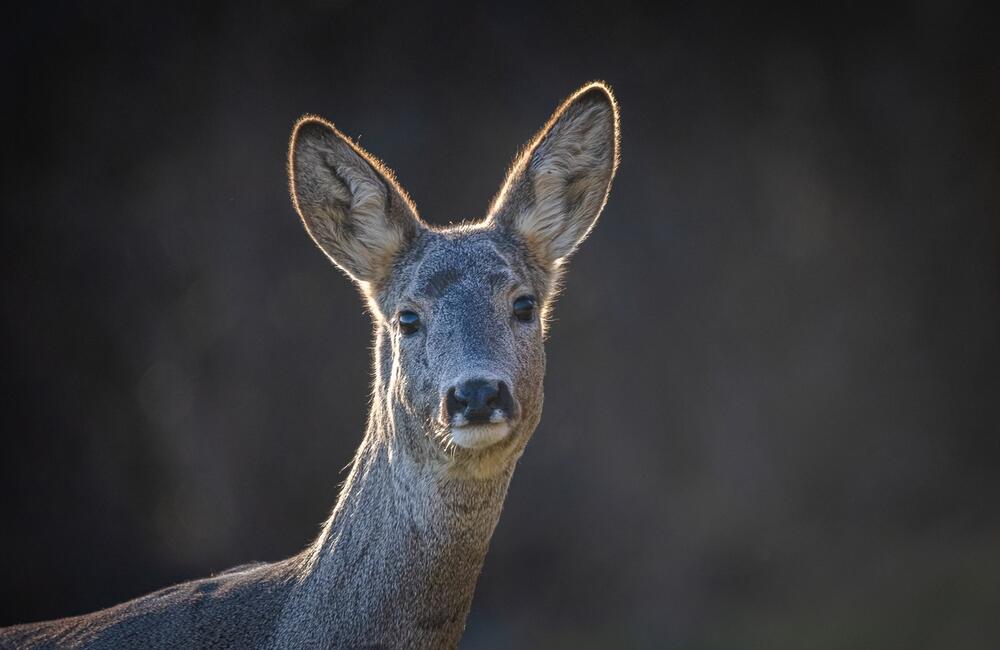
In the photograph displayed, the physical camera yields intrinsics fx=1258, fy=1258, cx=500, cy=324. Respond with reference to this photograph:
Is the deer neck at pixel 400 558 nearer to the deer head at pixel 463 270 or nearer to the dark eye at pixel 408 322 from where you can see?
the deer head at pixel 463 270

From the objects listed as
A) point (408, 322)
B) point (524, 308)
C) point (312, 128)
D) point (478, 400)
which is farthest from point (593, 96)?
point (478, 400)

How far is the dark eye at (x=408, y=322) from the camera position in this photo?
16.0 feet

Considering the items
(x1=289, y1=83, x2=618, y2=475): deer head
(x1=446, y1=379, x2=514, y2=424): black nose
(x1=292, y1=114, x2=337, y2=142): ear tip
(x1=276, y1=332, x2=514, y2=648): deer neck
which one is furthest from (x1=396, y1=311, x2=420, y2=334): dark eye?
(x1=292, y1=114, x2=337, y2=142): ear tip

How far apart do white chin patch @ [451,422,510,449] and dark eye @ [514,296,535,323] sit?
70 cm

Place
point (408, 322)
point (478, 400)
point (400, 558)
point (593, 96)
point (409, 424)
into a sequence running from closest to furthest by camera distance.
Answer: point (478, 400) → point (400, 558) → point (409, 424) → point (408, 322) → point (593, 96)

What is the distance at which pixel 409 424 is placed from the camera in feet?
15.2

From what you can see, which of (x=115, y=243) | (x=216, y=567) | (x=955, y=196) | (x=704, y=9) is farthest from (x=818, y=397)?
(x=115, y=243)

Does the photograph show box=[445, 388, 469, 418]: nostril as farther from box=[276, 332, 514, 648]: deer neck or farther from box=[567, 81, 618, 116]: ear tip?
box=[567, 81, 618, 116]: ear tip

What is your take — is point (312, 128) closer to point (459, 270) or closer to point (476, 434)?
point (459, 270)

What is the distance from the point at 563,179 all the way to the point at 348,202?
95cm

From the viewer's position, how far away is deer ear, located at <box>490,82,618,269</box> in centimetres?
539

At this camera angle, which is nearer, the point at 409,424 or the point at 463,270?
the point at 409,424

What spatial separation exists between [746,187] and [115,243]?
5418 millimetres

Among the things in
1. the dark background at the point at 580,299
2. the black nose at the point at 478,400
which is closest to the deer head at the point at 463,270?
the black nose at the point at 478,400
